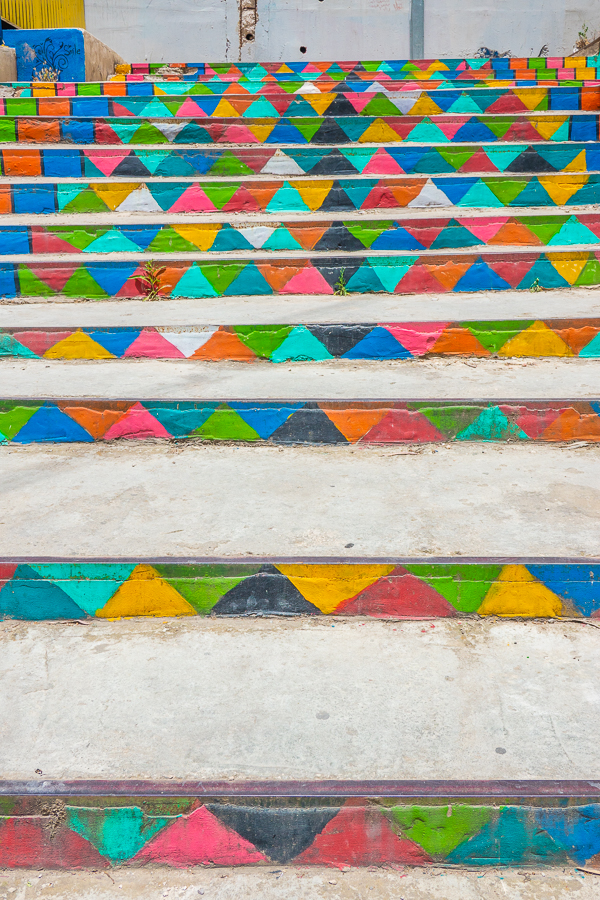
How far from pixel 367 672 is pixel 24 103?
546cm

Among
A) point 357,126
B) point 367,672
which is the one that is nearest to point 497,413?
point 367,672

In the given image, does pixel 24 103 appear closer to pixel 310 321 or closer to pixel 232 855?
pixel 310 321

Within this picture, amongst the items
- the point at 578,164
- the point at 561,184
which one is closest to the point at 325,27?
the point at 578,164

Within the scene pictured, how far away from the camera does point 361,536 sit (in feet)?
6.39

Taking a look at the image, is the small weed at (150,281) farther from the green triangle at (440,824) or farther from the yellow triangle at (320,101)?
the green triangle at (440,824)

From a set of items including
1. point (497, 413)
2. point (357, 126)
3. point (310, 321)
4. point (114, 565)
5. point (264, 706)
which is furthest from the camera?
point (357, 126)

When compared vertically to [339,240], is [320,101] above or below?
above

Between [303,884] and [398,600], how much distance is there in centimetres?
72

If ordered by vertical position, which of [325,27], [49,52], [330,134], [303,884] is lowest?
[303,884]

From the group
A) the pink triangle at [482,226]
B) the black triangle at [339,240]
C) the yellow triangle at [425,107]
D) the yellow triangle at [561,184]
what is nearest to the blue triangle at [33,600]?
the black triangle at [339,240]

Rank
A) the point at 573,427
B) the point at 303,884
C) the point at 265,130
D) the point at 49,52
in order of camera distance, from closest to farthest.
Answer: the point at 303,884, the point at 573,427, the point at 265,130, the point at 49,52

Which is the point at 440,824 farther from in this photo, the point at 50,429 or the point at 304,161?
the point at 304,161

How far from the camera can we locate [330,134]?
5098 millimetres

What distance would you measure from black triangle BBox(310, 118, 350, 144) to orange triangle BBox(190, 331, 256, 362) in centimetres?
269
